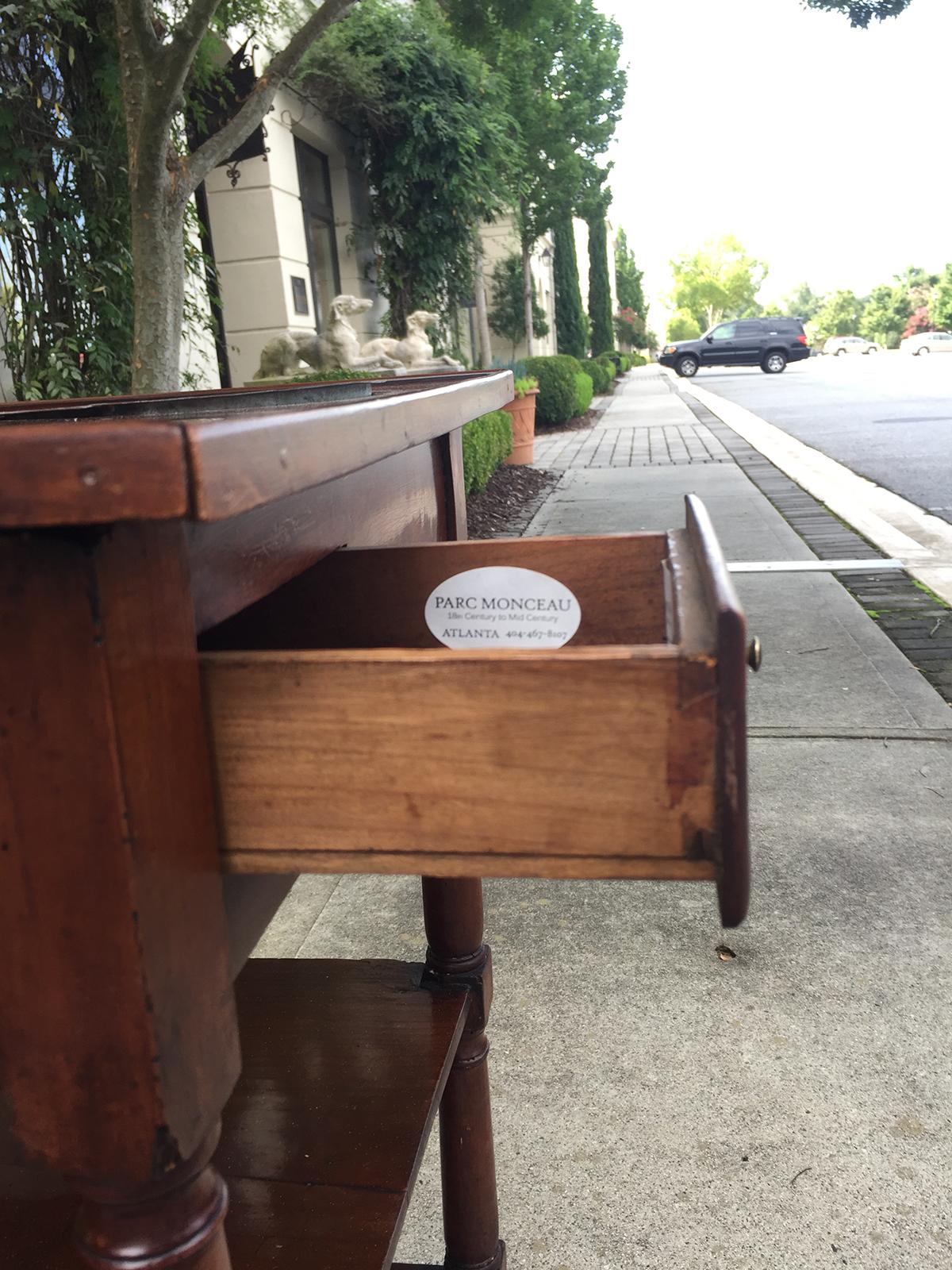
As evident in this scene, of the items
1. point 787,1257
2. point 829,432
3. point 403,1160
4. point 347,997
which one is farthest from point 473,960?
point 829,432

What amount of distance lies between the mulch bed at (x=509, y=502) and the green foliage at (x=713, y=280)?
231ft

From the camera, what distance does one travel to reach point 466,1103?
135 centimetres

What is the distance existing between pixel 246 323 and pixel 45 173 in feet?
12.3

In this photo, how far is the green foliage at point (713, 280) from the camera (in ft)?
243

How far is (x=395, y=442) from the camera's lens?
862 millimetres

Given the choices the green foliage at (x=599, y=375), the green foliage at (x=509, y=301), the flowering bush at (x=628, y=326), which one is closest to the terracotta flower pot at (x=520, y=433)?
the green foliage at (x=509, y=301)

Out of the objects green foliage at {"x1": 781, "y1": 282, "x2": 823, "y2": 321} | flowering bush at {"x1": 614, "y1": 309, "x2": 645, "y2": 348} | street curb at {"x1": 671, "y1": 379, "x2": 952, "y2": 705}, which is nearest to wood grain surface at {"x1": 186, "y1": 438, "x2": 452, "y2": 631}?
street curb at {"x1": 671, "y1": 379, "x2": 952, "y2": 705}

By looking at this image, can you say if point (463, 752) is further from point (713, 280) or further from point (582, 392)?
point (713, 280)

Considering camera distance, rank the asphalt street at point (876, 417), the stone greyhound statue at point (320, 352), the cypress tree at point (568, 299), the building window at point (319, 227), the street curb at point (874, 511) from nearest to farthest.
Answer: the street curb at point (874, 511) < the stone greyhound statue at point (320, 352) < the asphalt street at point (876, 417) < the building window at point (319, 227) < the cypress tree at point (568, 299)

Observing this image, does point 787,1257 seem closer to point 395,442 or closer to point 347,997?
point 347,997

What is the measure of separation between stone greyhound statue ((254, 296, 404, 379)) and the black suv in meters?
24.3

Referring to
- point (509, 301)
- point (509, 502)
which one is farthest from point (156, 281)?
point (509, 301)

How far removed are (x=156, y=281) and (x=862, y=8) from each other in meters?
5.19

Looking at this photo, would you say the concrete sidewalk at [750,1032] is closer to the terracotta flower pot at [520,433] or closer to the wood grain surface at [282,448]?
the wood grain surface at [282,448]
